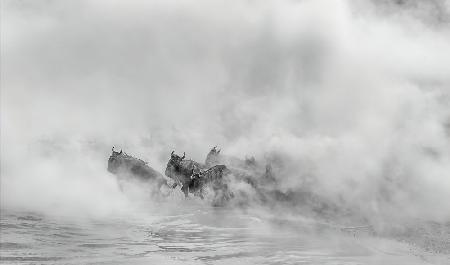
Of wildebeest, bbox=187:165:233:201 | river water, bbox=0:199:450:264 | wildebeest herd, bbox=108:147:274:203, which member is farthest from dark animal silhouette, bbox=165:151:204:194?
river water, bbox=0:199:450:264

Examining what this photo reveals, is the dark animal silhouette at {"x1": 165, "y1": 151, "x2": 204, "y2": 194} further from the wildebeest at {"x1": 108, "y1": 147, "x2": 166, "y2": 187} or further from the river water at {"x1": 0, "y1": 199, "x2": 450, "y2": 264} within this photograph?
the river water at {"x1": 0, "y1": 199, "x2": 450, "y2": 264}

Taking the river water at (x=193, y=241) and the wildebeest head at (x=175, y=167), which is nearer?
the river water at (x=193, y=241)

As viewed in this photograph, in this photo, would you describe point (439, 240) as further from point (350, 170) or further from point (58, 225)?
point (58, 225)

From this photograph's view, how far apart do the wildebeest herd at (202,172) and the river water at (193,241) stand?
11.5 ft

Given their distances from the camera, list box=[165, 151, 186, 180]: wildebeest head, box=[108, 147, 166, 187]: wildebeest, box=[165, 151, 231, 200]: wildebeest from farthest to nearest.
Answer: box=[108, 147, 166, 187]: wildebeest
box=[165, 151, 186, 180]: wildebeest head
box=[165, 151, 231, 200]: wildebeest

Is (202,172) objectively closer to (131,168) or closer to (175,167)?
(175,167)

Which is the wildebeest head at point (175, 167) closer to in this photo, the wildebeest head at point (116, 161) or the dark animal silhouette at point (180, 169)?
the dark animal silhouette at point (180, 169)

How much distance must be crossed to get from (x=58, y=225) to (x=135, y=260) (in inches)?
405

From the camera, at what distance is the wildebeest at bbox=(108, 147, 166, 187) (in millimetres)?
40750

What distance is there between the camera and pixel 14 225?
29125 millimetres

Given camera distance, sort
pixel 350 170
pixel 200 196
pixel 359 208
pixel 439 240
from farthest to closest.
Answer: pixel 200 196, pixel 350 170, pixel 359 208, pixel 439 240

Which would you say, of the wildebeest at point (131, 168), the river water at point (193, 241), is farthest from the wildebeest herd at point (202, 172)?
the river water at point (193, 241)

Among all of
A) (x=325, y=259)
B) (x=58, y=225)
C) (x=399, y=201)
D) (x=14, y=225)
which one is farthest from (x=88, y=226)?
(x=399, y=201)

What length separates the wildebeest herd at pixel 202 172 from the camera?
3700 cm
